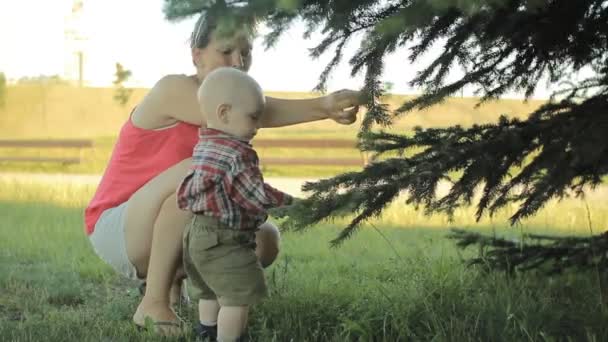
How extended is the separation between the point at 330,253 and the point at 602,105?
263 centimetres

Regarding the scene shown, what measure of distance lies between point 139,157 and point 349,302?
3.07 feet

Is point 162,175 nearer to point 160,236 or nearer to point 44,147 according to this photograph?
point 160,236

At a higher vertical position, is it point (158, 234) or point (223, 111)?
point (223, 111)

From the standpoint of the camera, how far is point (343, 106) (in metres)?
2.71

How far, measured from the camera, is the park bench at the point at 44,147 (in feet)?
52.7

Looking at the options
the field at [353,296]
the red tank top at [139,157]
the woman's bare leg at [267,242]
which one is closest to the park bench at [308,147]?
the field at [353,296]

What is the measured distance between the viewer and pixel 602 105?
2.61 metres

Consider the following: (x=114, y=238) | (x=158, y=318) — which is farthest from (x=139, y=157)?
(x=158, y=318)

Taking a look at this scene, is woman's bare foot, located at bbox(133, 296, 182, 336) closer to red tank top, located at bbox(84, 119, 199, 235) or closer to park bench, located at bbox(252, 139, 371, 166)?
red tank top, located at bbox(84, 119, 199, 235)

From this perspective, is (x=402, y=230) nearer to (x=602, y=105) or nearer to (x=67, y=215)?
(x=67, y=215)

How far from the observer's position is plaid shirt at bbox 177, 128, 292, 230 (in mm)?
2447

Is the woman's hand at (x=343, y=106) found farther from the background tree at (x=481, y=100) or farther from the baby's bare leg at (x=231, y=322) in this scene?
the baby's bare leg at (x=231, y=322)

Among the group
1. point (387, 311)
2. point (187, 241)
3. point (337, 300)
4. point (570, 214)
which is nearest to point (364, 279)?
point (337, 300)

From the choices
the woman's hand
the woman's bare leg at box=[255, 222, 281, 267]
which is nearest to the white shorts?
the woman's bare leg at box=[255, 222, 281, 267]
